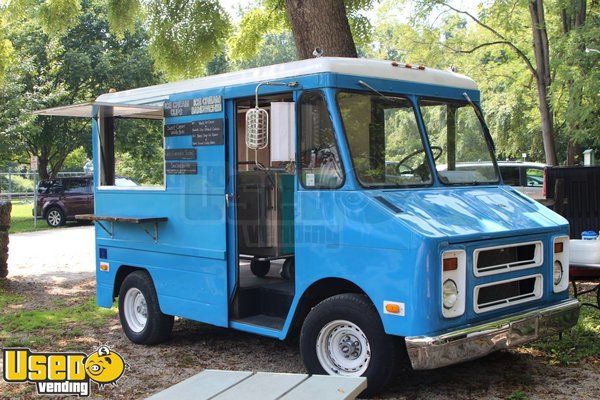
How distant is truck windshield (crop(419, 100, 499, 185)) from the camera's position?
20.6ft

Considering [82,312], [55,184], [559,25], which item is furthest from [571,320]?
[55,184]

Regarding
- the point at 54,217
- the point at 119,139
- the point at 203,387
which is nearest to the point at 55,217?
the point at 54,217

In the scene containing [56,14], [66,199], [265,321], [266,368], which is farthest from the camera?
[66,199]

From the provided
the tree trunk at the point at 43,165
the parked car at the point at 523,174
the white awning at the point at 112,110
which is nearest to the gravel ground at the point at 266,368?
the white awning at the point at 112,110

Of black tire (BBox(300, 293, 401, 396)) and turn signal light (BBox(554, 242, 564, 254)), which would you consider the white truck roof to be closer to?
turn signal light (BBox(554, 242, 564, 254))

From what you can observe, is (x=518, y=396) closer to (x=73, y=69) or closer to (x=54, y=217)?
(x=54, y=217)

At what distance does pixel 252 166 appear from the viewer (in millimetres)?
7324

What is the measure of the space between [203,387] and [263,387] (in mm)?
275

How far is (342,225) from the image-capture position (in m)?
5.47

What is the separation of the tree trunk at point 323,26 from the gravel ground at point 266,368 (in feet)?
12.8

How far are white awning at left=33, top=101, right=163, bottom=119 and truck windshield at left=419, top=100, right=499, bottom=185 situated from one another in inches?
109

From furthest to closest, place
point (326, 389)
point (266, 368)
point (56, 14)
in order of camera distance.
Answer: point (56, 14), point (266, 368), point (326, 389)

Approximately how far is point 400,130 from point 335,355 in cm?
212

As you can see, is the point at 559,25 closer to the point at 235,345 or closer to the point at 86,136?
the point at 235,345
